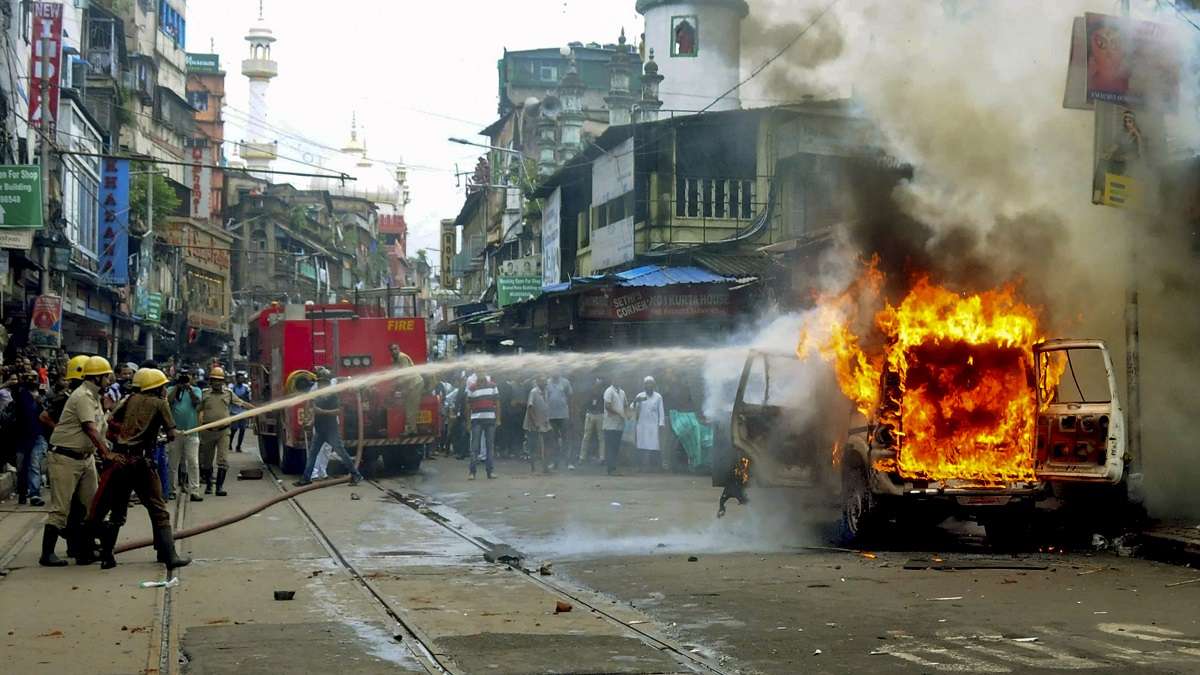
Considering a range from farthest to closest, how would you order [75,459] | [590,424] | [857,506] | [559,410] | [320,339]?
1. [590,424]
2. [559,410]
3. [320,339]
4. [857,506]
5. [75,459]

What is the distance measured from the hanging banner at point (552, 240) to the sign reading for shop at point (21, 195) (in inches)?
881

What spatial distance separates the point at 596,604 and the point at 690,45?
45.2 meters

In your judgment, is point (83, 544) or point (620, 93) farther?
point (620, 93)

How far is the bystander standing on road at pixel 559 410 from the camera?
25.3 metres

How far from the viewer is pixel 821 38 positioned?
18.6 m

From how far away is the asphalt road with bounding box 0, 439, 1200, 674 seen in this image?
780 centimetres

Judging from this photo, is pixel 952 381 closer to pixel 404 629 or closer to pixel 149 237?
pixel 404 629

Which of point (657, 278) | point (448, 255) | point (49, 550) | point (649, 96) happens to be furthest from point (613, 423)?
point (448, 255)

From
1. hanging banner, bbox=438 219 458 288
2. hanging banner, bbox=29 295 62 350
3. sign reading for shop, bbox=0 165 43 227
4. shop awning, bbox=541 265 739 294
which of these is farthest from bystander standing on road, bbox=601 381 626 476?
hanging banner, bbox=438 219 458 288

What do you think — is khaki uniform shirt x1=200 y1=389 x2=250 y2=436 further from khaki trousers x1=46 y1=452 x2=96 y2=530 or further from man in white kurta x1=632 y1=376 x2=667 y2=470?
man in white kurta x1=632 y1=376 x2=667 y2=470

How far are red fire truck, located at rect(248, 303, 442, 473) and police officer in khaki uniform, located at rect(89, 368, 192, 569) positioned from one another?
1067 cm

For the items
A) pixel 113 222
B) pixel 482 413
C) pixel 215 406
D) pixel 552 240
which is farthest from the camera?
pixel 552 240

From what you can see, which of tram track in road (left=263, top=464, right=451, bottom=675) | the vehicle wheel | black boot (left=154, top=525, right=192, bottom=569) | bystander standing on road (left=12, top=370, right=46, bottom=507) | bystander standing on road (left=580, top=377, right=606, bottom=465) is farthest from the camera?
bystander standing on road (left=580, top=377, right=606, bottom=465)

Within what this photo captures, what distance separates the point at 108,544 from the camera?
1205 cm
